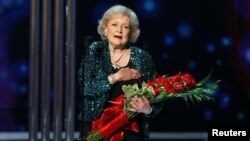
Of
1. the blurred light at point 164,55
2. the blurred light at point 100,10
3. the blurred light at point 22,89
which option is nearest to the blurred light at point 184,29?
the blurred light at point 164,55

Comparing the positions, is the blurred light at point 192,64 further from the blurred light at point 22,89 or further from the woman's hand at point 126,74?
the blurred light at point 22,89

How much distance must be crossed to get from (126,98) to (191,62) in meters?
0.58

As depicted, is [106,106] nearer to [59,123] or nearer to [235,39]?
[59,123]

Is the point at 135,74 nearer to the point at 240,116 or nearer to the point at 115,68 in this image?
the point at 115,68

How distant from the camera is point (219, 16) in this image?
11.5 ft

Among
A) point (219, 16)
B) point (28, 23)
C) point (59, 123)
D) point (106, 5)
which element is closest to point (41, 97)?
point (59, 123)

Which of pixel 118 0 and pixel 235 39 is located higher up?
pixel 118 0

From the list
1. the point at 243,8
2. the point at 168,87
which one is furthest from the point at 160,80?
the point at 243,8

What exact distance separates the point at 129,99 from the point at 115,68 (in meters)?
0.19

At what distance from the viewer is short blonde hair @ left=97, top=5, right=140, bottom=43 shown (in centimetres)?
313

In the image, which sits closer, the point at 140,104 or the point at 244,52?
the point at 140,104

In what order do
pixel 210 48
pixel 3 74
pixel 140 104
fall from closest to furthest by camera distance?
1. pixel 140 104
2. pixel 3 74
3. pixel 210 48

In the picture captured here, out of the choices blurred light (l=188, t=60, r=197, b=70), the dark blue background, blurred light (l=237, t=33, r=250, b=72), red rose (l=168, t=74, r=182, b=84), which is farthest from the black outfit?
blurred light (l=237, t=33, r=250, b=72)

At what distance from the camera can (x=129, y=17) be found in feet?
10.3
